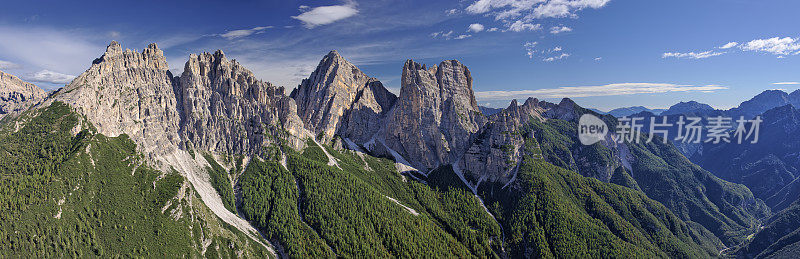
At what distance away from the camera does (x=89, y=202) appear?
14338cm

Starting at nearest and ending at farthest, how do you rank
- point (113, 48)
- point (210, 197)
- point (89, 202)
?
point (89, 202)
point (210, 197)
point (113, 48)

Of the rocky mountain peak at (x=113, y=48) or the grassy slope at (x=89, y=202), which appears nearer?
the grassy slope at (x=89, y=202)

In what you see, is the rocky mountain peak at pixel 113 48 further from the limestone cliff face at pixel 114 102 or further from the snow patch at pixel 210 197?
the snow patch at pixel 210 197

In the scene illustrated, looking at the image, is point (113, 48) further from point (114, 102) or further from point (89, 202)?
point (89, 202)

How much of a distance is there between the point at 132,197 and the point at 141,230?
20.2 meters

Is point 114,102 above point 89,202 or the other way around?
above

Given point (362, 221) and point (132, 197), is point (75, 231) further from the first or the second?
point (362, 221)

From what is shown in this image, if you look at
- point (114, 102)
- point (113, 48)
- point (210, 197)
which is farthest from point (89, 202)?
point (113, 48)

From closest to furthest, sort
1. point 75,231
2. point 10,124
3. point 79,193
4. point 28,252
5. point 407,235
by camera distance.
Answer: point 28,252
point 75,231
point 79,193
point 10,124
point 407,235

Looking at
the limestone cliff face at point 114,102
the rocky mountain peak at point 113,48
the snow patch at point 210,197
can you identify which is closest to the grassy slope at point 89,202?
the limestone cliff face at point 114,102

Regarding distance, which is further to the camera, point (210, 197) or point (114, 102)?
point (210, 197)

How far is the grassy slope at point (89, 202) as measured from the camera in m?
126

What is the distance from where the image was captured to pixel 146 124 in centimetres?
19662

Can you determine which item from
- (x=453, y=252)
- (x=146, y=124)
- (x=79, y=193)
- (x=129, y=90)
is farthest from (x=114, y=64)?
(x=453, y=252)
